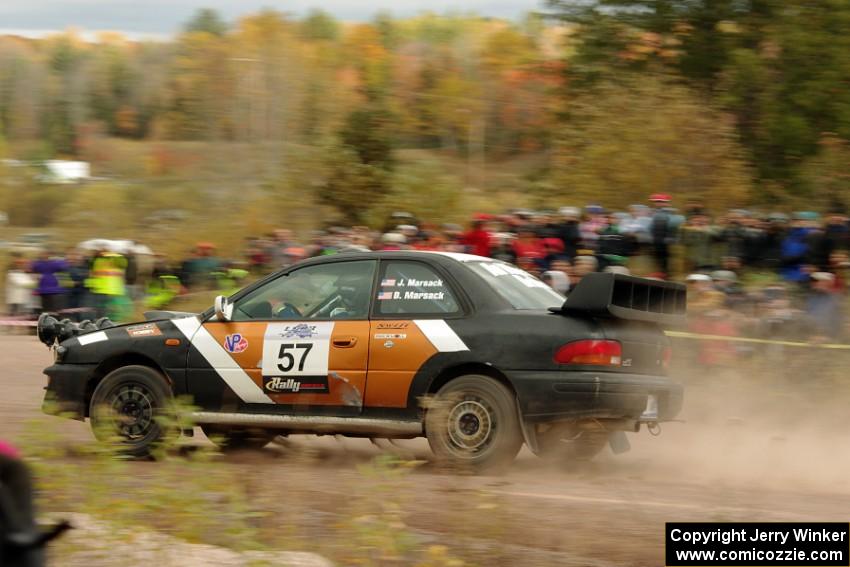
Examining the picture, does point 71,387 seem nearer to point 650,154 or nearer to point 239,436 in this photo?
point 239,436

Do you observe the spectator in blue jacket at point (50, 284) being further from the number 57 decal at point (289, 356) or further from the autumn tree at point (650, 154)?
the number 57 decal at point (289, 356)

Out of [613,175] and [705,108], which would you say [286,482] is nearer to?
[613,175]

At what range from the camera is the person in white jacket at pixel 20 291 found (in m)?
19.3

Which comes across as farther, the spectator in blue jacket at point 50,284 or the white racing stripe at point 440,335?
the spectator in blue jacket at point 50,284

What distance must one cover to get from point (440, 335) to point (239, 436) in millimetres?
2208

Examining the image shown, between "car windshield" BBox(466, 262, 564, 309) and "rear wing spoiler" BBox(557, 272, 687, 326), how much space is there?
0.41 metres

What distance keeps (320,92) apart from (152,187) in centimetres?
1295

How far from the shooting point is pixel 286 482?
7.89 m

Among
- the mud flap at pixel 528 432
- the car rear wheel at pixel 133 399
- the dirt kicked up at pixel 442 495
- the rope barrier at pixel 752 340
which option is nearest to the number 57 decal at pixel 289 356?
the dirt kicked up at pixel 442 495

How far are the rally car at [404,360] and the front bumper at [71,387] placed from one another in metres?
0.01

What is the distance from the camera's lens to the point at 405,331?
8.55m

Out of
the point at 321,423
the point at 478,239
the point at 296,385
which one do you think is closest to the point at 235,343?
the point at 296,385

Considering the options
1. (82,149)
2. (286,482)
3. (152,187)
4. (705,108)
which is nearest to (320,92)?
(152,187)

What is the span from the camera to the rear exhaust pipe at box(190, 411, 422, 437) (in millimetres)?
8500
